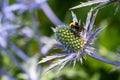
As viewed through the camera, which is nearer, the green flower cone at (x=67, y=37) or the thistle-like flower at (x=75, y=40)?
the thistle-like flower at (x=75, y=40)

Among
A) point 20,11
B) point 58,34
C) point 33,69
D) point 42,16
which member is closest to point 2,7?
point 20,11

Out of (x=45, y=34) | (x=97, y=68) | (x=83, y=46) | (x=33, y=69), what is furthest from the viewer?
(x=45, y=34)

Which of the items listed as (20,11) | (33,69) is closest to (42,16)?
(20,11)

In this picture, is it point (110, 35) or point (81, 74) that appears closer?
point (81, 74)

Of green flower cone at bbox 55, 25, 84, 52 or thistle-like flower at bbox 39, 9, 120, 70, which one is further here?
green flower cone at bbox 55, 25, 84, 52

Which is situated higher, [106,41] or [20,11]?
[20,11]

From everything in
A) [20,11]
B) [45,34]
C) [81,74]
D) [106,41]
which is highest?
[20,11]

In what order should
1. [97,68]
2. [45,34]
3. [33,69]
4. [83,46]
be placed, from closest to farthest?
[83,46]
[33,69]
[97,68]
[45,34]

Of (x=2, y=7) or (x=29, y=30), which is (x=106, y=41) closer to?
(x=29, y=30)
